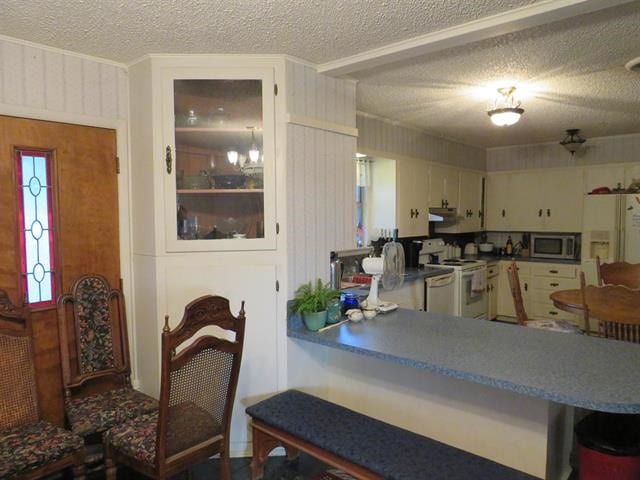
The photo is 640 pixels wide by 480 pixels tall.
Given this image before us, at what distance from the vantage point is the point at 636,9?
1962mm

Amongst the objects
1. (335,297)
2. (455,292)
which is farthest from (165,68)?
Result: (455,292)

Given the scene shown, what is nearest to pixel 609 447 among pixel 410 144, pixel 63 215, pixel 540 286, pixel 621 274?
pixel 621 274

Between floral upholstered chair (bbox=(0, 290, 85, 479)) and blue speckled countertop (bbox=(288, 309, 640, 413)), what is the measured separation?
1.22 metres

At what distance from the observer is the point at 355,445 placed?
190cm

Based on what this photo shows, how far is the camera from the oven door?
16.0 ft

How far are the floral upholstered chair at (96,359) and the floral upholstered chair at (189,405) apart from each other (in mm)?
250

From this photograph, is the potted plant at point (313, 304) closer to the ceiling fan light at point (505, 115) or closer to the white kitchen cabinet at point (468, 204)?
the ceiling fan light at point (505, 115)

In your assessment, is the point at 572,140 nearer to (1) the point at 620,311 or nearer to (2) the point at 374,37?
(1) the point at 620,311

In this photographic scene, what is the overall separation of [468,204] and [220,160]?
13.1ft

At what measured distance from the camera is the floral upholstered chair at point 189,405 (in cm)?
175

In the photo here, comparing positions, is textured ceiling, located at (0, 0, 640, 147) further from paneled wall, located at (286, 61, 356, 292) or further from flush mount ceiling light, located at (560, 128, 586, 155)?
flush mount ceiling light, located at (560, 128, 586, 155)

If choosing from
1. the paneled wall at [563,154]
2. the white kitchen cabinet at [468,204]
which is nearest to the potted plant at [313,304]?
the white kitchen cabinet at [468,204]

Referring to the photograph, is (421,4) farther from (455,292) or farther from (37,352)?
(455,292)

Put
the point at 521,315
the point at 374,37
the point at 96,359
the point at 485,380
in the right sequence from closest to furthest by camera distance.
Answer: the point at 485,380 → the point at 374,37 → the point at 96,359 → the point at 521,315
